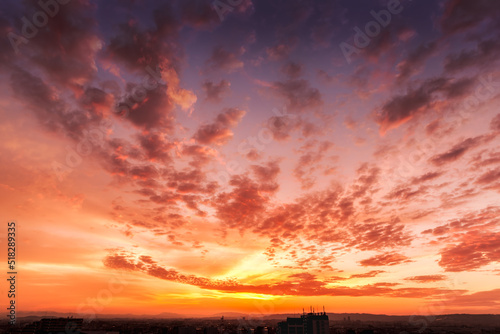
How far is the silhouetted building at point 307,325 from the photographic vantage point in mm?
163375

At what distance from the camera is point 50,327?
561 feet

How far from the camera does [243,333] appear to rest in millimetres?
196000

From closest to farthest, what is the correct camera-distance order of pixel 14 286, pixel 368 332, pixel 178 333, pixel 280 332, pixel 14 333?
pixel 14 286 → pixel 14 333 → pixel 368 332 → pixel 280 332 → pixel 178 333

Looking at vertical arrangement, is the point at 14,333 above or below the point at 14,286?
below

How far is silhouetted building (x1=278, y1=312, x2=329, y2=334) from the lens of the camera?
163375 millimetres

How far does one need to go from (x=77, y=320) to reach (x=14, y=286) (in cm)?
16540

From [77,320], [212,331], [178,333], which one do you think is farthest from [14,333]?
[212,331]

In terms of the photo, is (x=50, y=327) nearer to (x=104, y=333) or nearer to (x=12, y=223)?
(x=104, y=333)

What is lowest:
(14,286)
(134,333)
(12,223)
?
(134,333)

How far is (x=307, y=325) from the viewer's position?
166m

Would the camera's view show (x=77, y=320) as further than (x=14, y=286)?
Yes

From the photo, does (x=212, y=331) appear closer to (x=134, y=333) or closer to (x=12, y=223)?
(x=134, y=333)

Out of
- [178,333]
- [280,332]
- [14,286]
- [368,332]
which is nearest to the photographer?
[14,286]

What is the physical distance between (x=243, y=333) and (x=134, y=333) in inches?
2836
